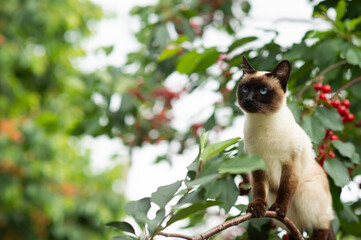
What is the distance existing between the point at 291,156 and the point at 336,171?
316 mm

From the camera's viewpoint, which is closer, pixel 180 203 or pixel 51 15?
pixel 180 203

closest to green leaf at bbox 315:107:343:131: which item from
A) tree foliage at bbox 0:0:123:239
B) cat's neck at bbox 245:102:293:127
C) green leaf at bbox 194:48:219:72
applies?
cat's neck at bbox 245:102:293:127

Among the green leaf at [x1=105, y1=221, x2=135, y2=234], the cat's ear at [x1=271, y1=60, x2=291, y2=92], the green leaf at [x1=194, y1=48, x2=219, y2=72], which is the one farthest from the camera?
the green leaf at [x1=194, y1=48, x2=219, y2=72]

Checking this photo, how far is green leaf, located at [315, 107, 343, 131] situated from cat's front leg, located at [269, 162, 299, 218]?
383 mm

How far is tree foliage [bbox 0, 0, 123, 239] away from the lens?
24.0 ft

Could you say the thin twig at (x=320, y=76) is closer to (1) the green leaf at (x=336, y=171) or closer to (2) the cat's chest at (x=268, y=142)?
(1) the green leaf at (x=336, y=171)

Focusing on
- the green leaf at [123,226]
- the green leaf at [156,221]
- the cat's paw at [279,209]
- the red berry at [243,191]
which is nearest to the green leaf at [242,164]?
the green leaf at [156,221]

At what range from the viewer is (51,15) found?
7.37 m

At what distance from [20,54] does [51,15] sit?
85 cm

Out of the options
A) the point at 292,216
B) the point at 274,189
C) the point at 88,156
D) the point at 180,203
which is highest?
the point at 180,203

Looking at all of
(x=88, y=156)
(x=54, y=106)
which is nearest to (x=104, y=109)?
(x=54, y=106)

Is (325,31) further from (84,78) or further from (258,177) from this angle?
(84,78)

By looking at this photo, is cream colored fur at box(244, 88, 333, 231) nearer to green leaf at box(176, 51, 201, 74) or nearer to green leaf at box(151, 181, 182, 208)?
green leaf at box(151, 181, 182, 208)

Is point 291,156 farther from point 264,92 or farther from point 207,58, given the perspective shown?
point 207,58
